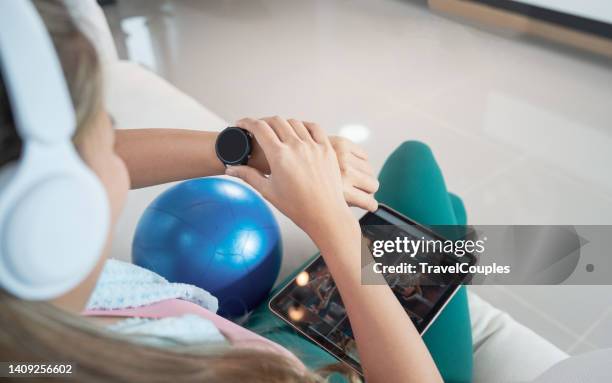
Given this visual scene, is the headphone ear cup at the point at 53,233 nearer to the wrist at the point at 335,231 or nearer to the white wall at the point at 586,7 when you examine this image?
the wrist at the point at 335,231

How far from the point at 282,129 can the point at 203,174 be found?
26 cm

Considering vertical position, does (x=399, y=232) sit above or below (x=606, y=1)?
below

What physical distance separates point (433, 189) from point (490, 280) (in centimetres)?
62

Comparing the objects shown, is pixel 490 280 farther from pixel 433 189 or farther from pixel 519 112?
pixel 519 112

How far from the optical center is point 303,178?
70 centimetres

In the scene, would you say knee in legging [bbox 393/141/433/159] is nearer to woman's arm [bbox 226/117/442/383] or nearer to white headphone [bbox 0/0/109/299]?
woman's arm [bbox 226/117/442/383]

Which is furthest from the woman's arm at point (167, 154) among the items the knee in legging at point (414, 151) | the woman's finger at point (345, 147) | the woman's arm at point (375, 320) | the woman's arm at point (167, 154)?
the knee in legging at point (414, 151)

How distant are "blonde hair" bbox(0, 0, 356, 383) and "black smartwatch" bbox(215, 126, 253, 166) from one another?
401 mm

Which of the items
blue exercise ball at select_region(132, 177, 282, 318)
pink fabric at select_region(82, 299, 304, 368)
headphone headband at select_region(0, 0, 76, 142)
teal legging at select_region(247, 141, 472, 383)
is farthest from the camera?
blue exercise ball at select_region(132, 177, 282, 318)

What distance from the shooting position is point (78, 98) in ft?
1.33

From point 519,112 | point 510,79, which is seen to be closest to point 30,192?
point 519,112

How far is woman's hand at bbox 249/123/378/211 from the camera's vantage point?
31.2 inches

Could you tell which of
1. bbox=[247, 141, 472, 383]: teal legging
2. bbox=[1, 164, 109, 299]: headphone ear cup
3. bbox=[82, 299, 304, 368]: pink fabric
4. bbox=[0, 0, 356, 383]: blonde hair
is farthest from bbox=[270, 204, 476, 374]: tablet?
bbox=[1, 164, 109, 299]: headphone ear cup

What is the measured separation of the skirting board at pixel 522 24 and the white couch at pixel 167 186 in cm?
208
